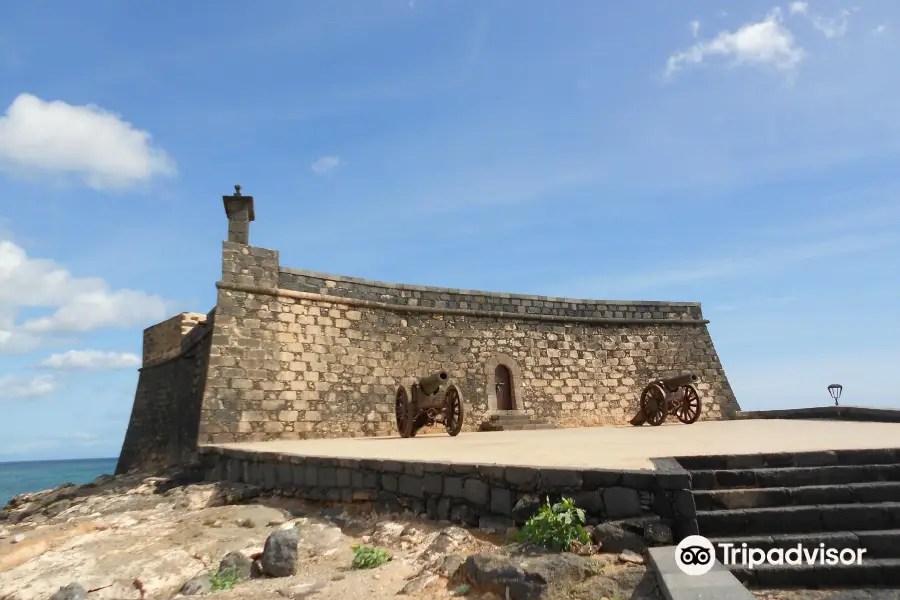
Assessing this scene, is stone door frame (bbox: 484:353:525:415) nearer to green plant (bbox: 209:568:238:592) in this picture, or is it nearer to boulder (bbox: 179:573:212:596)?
green plant (bbox: 209:568:238:592)

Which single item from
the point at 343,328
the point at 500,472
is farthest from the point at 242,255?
the point at 500,472

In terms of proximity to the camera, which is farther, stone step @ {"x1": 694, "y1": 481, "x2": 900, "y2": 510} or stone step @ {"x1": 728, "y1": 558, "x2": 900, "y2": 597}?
stone step @ {"x1": 694, "y1": 481, "x2": 900, "y2": 510}

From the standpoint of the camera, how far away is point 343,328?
11.6m

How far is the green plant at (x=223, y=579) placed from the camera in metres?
4.02

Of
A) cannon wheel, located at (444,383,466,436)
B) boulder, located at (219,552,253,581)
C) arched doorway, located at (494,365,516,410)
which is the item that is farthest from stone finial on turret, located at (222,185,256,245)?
boulder, located at (219,552,253,581)

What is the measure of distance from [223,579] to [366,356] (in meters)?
7.70

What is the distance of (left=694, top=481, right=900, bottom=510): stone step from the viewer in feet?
12.3

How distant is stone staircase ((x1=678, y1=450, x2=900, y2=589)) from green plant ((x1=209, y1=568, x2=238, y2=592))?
3227 mm

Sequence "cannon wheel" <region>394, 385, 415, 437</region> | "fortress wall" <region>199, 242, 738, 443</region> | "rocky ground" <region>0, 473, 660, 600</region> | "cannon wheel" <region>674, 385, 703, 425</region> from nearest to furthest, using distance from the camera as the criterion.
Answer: "rocky ground" <region>0, 473, 660, 600</region>
"cannon wheel" <region>394, 385, 415, 437</region>
"fortress wall" <region>199, 242, 738, 443</region>
"cannon wheel" <region>674, 385, 703, 425</region>

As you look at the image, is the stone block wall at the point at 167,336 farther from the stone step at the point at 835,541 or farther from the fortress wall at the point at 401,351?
the stone step at the point at 835,541

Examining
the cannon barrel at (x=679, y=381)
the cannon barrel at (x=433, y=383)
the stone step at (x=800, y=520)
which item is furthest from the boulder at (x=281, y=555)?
the cannon barrel at (x=679, y=381)

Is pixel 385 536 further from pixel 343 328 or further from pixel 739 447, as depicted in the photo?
pixel 343 328

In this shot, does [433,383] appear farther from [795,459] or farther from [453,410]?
[795,459]

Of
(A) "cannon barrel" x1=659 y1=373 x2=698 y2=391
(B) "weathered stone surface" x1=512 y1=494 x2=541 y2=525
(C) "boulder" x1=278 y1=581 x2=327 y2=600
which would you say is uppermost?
(A) "cannon barrel" x1=659 y1=373 x2=698 y2=391
